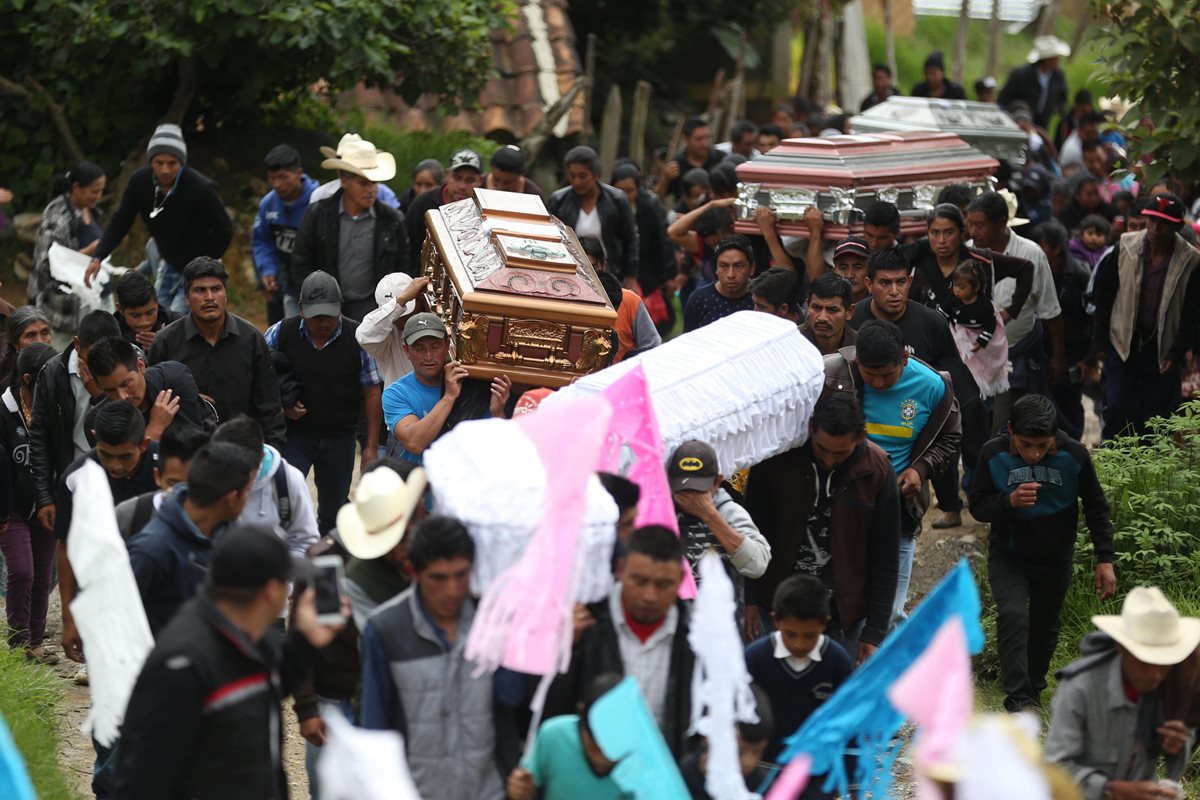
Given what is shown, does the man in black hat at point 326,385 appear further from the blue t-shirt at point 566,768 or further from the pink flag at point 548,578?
the blue t-shirt at point 566,768

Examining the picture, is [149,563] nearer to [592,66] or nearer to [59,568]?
[59,568]

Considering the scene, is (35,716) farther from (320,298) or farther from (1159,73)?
(1159,73)

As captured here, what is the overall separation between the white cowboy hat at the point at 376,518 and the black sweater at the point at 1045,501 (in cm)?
290

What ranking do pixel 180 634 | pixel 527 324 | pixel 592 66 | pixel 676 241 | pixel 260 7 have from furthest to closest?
pixel 592 66 → pixel 260 7 → pixel 676 241 → pixel 527 324 → pixel 180 634

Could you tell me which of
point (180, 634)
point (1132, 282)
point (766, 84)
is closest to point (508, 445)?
point (180, 634)

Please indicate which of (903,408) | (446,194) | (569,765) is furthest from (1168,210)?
(569,765)

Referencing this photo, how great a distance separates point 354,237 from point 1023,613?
431cm

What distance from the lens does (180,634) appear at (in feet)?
14.0

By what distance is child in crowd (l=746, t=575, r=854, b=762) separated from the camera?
534cm

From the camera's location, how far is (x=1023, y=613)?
23.6 ft

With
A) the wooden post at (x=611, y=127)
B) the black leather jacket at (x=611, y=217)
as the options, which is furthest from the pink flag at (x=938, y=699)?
the wooden post at (x=611, y=127)

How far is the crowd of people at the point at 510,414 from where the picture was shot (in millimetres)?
4668

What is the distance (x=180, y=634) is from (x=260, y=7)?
27.6ft

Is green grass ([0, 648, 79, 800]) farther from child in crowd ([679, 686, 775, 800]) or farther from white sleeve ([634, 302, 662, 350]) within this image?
white sleeve ([634, 302, 662, 350])
